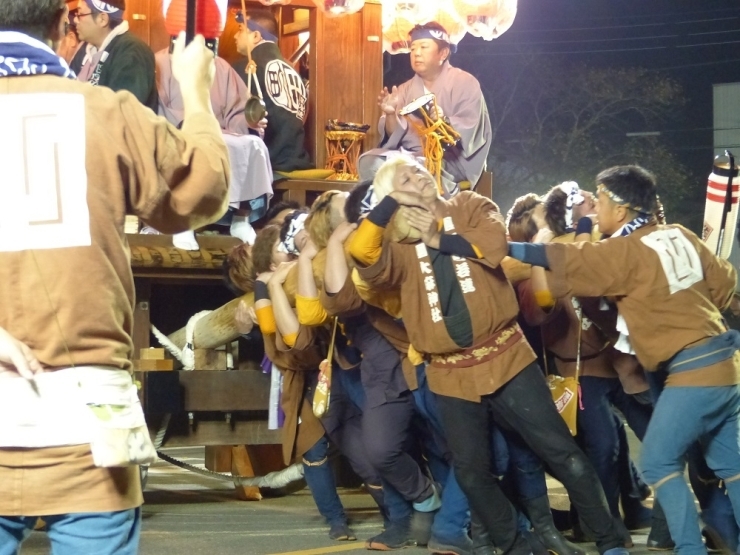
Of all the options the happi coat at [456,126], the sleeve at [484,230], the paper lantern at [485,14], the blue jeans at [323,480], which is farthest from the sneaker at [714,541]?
the paper lantern at [485,14]

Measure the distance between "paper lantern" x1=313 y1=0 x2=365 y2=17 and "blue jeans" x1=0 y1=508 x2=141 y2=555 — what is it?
613 cm

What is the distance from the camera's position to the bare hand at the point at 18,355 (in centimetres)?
225

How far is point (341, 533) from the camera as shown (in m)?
6.05

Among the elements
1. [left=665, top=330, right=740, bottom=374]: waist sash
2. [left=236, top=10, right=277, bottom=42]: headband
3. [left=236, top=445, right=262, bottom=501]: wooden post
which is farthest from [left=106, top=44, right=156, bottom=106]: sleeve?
[left=665, top=330, right=740, bottom=374]: waist sash

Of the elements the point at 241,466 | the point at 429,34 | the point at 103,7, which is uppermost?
the point at 103,7

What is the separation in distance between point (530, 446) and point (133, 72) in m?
3.91

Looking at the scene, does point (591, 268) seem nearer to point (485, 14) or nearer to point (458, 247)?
point (458, 247)

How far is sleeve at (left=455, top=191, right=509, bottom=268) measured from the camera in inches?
196

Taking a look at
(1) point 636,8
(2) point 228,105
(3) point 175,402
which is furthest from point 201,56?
(1) point 636,8

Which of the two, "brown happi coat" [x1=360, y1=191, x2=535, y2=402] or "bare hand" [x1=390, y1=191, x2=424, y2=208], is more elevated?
"bare hand" [x1=390, y1=191, x2=424, y2=208]

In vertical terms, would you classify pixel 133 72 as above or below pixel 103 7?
below

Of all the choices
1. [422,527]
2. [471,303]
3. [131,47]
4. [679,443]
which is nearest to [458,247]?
[471,303]

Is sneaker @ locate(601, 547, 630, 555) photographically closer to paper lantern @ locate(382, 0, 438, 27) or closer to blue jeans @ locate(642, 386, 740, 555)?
blue jeans @ locate(642, 386, 740, 555)

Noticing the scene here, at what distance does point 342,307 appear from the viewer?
18.1ft
